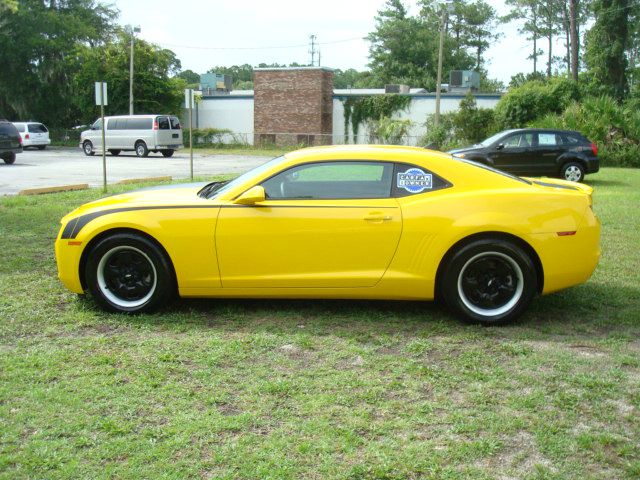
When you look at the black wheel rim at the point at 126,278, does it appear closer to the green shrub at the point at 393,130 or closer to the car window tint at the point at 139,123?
the car window tint at the point at 139,123

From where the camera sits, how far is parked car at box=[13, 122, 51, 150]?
3762cm

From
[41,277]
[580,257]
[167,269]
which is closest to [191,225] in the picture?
[167,269]

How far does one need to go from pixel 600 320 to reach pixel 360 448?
3.06 m

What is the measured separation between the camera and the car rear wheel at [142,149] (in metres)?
32.2

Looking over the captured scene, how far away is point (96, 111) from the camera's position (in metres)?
47.5

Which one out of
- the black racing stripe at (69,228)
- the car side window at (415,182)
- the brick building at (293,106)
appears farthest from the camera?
the brick building at (293,106)

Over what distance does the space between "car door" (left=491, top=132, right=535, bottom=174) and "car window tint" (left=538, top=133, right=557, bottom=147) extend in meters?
0.22

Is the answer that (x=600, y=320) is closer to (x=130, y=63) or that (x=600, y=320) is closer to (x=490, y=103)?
(x=490, y=103)

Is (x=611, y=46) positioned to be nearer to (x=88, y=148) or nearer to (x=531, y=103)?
(x=531, y=103)

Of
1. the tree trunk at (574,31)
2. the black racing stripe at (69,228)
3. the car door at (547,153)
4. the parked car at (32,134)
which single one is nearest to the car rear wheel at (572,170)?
the car door at (547,153)

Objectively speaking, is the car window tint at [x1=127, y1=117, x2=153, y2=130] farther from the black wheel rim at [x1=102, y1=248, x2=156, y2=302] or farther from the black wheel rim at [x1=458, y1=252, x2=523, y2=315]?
the black wheel rim at [x1=458, y1=252, x2=523, y2=315]

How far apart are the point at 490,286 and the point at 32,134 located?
37404mm

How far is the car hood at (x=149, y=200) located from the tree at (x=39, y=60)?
4640cm

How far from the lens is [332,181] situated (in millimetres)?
5598
